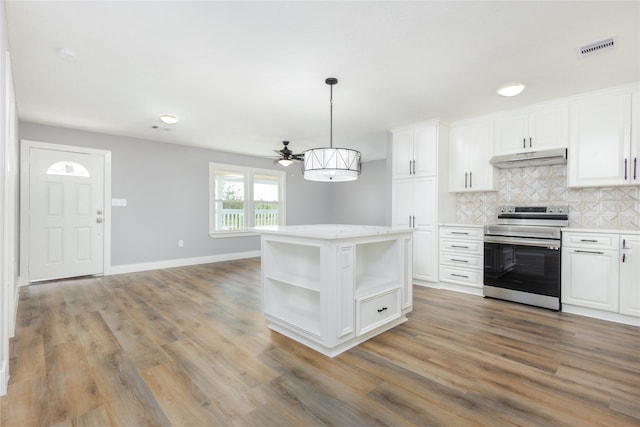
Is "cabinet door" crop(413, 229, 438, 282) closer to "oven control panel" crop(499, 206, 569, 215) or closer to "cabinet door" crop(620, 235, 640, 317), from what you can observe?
"oven control panel" crop(499, 206, 569, 215)

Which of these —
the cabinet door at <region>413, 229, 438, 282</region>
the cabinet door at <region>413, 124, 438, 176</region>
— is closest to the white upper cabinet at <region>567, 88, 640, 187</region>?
the cabinet door at <region>413, 124, 438, 176</region>

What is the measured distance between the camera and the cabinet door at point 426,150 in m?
4.26

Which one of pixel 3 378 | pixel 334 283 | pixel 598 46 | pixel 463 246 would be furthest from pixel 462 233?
pixel 3 378

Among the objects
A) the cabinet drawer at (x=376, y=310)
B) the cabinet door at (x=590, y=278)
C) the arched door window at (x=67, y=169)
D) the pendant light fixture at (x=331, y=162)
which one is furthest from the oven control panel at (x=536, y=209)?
the arched door window at (x=67, y=169)

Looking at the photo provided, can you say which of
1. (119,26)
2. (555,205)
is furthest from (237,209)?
(555,205)

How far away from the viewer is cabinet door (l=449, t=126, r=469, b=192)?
14.0 ft

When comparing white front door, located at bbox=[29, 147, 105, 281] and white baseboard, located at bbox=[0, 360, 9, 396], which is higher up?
white front door, located at bbox=[29, 147, 105, 281]

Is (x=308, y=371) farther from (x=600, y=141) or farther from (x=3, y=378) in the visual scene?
(x=600, y=141)

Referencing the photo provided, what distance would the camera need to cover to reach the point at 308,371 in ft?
6.81

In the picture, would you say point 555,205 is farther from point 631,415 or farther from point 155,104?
point 155,104

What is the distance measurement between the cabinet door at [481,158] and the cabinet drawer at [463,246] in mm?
771

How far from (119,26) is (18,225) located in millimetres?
3805

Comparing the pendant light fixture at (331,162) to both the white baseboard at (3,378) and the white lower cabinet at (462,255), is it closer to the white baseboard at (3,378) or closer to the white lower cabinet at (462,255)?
the white lower cabinet at (462,255)

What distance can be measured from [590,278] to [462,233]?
135 centimetres
